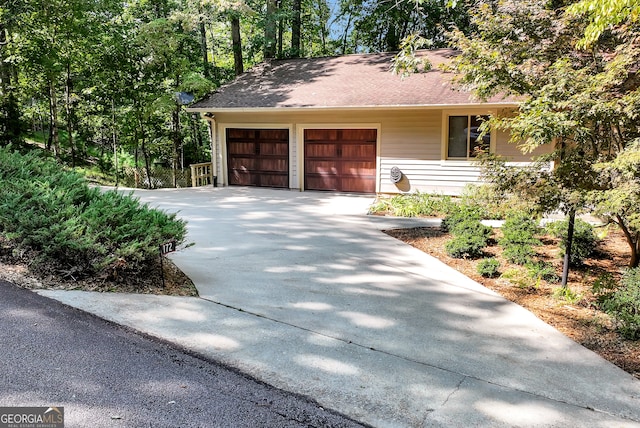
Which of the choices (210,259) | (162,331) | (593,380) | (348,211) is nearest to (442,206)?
(348,211)

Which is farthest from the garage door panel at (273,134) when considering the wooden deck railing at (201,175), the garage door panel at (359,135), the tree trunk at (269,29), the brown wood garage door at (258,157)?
the tree trunk at (269,29)

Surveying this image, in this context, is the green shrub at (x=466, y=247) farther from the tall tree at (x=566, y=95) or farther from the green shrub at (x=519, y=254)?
the tall tree at (x=566, y=95)

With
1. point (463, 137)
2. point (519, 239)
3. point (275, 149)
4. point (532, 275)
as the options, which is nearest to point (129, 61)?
point (275, 149)

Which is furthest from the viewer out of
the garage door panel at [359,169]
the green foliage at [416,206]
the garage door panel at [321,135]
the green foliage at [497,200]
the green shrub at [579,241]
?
the garage door panel at [321,135]

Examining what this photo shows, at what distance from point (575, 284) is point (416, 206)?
179 inches

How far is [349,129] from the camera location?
12.4 metres

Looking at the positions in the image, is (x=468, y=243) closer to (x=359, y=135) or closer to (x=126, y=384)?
(x=126, y=384)

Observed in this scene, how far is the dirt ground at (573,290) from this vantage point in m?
3.88

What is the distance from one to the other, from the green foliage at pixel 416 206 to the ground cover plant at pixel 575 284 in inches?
53.6

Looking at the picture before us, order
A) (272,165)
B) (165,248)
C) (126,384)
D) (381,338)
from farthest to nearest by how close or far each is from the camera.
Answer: (272,165)
(165,248)
(381,338)
(126,384)

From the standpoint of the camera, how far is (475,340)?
153 inches

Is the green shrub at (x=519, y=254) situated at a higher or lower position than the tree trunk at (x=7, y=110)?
lower

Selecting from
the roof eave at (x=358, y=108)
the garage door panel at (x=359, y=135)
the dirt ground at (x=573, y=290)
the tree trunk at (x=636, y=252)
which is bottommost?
the dirt ground at (x=573, y=290)

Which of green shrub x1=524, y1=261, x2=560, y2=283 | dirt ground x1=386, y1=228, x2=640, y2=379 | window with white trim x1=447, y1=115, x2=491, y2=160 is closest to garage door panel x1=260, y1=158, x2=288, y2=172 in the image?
window with white trim x1=447, y1=115, x2=491, y2=160
